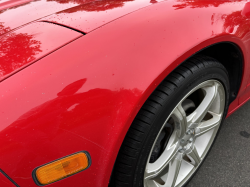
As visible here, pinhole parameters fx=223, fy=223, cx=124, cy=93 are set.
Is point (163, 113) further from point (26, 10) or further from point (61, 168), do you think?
point (26, 10)

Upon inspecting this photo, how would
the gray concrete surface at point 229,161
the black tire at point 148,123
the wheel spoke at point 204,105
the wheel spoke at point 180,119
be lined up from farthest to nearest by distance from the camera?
the gray concrete surface at point 229,161 → the wheel spoke at point 204,105 → the wheel spoke at point 180,119 → the black tire at point 148,123

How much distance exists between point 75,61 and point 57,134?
28 cm

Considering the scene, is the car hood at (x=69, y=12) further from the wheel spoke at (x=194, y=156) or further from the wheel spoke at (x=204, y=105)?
the wheel spoke at (x=194, y=156)

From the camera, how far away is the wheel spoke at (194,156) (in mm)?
1438

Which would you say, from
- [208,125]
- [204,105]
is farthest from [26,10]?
[208,125]

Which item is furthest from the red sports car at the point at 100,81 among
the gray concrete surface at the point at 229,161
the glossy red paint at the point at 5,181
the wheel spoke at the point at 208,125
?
the gray concrete surface at the point at 229,161

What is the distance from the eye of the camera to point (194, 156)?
1.46m

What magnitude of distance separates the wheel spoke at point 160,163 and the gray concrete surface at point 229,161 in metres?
0.42

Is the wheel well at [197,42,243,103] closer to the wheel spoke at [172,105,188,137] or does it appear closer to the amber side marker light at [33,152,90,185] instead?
the wheel spoke at [172,105,188,137]

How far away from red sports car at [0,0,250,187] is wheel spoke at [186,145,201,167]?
19cm

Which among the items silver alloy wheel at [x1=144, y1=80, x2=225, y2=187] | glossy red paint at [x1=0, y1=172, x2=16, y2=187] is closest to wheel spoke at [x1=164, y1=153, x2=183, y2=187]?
silver alloy wheel at [x1=144, y1=80, x2=225, y2=187]

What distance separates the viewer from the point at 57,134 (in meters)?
0.82

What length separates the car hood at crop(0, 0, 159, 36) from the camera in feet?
3.40

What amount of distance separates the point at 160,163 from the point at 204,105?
44 centimetres
